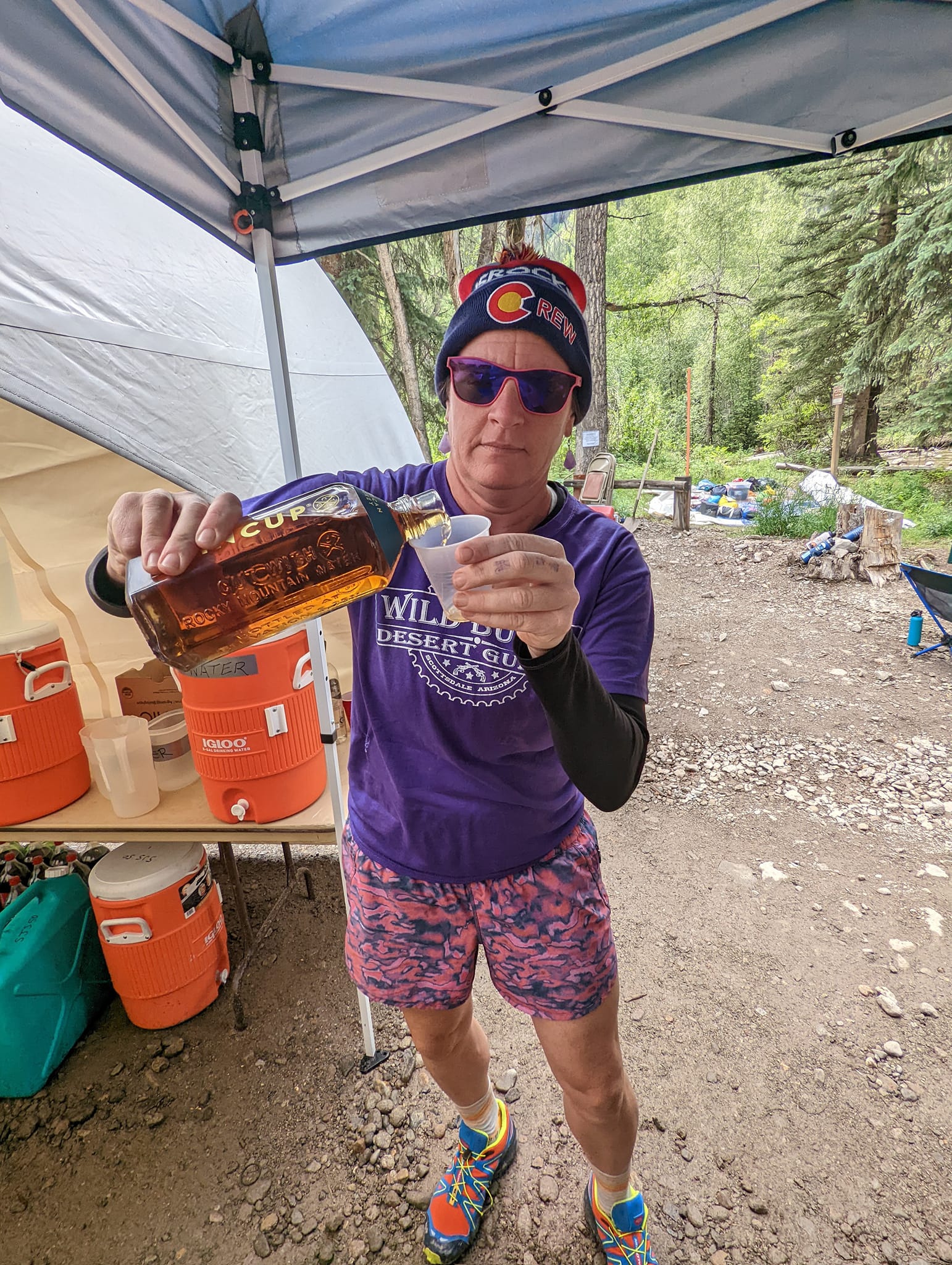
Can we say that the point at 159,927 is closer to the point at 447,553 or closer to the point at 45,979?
the point at 45,979

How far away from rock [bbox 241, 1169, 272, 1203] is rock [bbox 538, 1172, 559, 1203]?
837 millimetres

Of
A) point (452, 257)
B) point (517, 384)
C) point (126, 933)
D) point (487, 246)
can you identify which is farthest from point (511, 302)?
point (487, 246)

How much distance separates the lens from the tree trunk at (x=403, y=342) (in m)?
7.54

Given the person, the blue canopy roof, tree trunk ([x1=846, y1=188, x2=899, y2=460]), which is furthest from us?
tree trunk ([x1=846, y1=188, x2=899, y2=460])

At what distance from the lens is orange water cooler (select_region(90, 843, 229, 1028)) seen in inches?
90.5

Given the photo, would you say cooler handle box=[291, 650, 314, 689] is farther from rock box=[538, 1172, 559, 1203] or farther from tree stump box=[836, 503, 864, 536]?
tree stump box=[836, 503, 864, 536]

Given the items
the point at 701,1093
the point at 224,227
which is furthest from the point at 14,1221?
the point at 224,227

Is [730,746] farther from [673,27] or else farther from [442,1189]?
[673,27]

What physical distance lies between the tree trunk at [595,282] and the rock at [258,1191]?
26.9ft

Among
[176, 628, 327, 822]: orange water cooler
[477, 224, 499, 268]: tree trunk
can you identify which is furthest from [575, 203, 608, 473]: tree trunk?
[176, 628, 327, 822]: orange water cooler

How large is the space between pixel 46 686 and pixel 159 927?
3.07ft

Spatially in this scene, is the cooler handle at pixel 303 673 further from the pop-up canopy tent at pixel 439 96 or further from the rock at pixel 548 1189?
the rock at pixel 548 1189

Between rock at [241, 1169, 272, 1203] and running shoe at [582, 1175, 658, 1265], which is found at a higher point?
running shoe at [582, 1175, 658, 1265]

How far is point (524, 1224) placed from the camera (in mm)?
1883
